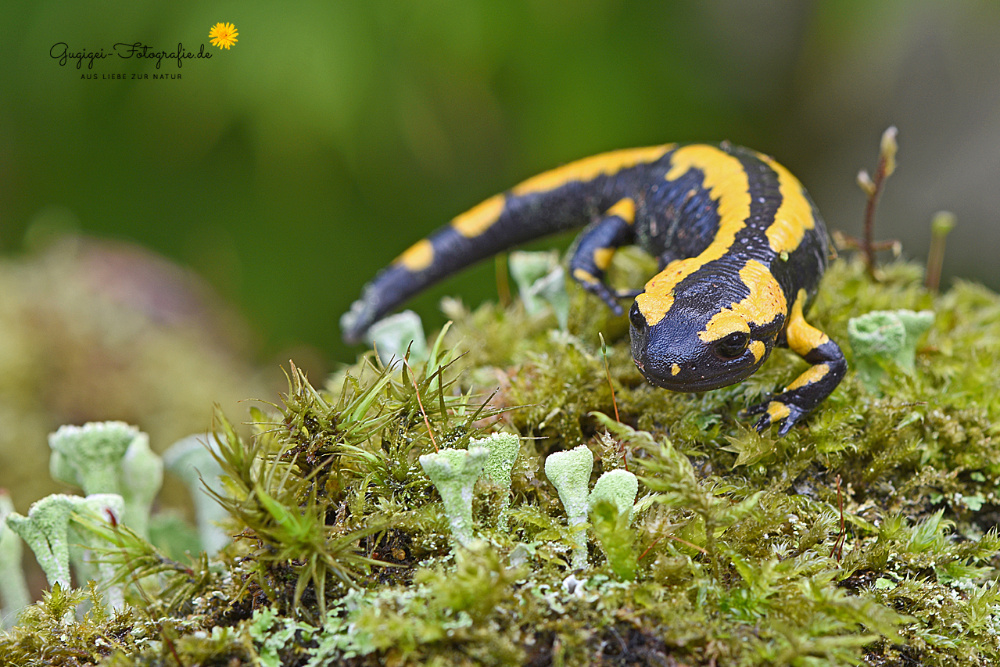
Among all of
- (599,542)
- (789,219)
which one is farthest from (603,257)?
(599,542)

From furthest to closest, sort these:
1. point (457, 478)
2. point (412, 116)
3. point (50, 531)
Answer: point (412, 116) → point (50, 531) → point (457, 478)

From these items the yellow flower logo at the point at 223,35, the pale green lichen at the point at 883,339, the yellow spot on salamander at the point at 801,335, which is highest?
the yellow flower logo at the point at 223,35

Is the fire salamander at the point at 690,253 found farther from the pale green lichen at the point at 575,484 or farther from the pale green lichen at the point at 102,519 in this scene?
the pale green lichen at the point at 102,519

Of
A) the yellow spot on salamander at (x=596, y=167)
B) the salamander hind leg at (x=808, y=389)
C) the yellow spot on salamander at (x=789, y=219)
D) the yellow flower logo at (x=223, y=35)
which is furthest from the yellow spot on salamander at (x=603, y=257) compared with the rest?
the yellow flower logo at (x=223, y=35)

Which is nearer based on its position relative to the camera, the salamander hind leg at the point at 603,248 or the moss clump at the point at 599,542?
the moss clump at the point at 599,542

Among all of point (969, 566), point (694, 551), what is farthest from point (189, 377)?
point (969, 566)

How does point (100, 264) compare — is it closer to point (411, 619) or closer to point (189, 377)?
point (189, 377)

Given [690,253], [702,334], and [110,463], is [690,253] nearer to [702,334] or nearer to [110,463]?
[702,334]
